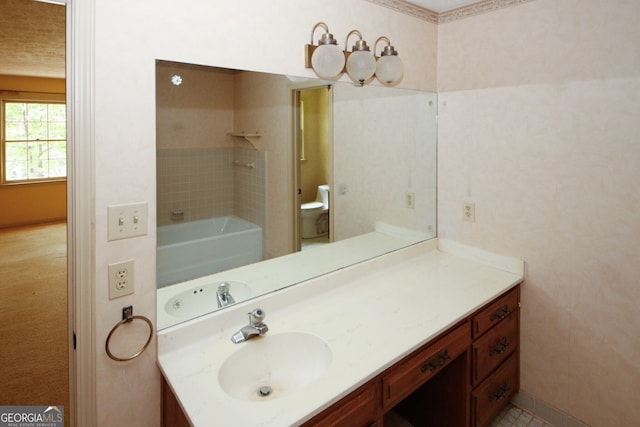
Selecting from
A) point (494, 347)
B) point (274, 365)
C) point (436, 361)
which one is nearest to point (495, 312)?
point (494, 347)

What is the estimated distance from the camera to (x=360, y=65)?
1.80m

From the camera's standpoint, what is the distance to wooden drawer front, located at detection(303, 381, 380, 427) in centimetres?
111

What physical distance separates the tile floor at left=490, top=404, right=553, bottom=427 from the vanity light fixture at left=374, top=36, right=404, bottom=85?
1.90 m

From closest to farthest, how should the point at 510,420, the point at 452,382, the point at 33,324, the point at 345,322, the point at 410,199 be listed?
the point at 345,322
the point at 452,382
the point at 510,420
the point at 410,199
the point at 33,324

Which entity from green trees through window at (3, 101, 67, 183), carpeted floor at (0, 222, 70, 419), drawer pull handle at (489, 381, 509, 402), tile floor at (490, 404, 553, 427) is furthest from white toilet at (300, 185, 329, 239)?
green trees through window at (3, 101, 67, 183)

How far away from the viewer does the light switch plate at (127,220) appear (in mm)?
1193

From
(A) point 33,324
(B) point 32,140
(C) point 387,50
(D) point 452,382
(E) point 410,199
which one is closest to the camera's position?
(D) point 452,382

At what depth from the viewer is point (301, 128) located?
1.84 metres

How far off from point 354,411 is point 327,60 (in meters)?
1.38

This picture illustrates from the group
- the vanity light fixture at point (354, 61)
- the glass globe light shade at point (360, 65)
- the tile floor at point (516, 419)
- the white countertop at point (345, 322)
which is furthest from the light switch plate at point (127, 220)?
the tile floor at point (516, 419)

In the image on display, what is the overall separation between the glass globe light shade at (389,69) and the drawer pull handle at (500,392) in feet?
5.47

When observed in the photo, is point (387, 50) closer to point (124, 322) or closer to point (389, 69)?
point (389, 69)

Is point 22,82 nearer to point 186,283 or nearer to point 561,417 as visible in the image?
point 186,283

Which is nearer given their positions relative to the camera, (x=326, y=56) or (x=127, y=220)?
(x=127, y=220)
